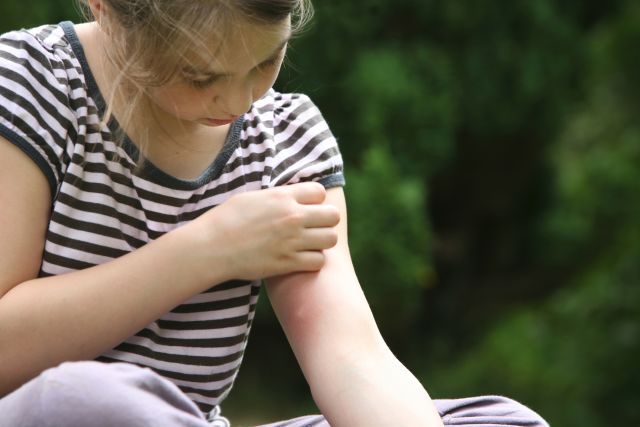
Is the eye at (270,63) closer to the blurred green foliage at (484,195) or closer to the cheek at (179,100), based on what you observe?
the cheek at (179,100)

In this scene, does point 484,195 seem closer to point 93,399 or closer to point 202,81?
point 202,81

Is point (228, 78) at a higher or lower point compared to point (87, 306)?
higher

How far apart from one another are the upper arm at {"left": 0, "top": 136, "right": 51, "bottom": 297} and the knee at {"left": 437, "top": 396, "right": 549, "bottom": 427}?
64 centimetres

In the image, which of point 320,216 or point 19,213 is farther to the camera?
point 320,216

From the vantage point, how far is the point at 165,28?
4.41ft

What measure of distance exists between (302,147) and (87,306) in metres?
0.44

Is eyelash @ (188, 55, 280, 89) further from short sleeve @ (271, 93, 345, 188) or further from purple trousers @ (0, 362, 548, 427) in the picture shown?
purple trousers @ (0, 362, 548, 427)

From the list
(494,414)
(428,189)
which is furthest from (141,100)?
(428,189)

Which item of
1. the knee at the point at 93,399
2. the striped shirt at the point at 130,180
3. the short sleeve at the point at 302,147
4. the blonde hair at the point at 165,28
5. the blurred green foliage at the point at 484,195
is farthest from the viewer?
the blurred green foliage at the point at 484,195

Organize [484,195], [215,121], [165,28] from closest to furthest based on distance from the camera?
[165,28] < [215,121] < [484,195]

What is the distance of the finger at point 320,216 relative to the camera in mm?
1480

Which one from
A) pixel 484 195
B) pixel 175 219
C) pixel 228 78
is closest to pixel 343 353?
pixel 175 219

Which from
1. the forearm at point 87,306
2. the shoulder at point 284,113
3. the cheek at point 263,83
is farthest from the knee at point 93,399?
the shoulder at point 284,113

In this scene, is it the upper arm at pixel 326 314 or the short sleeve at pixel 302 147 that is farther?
the short sleeve at pixel 302 147
